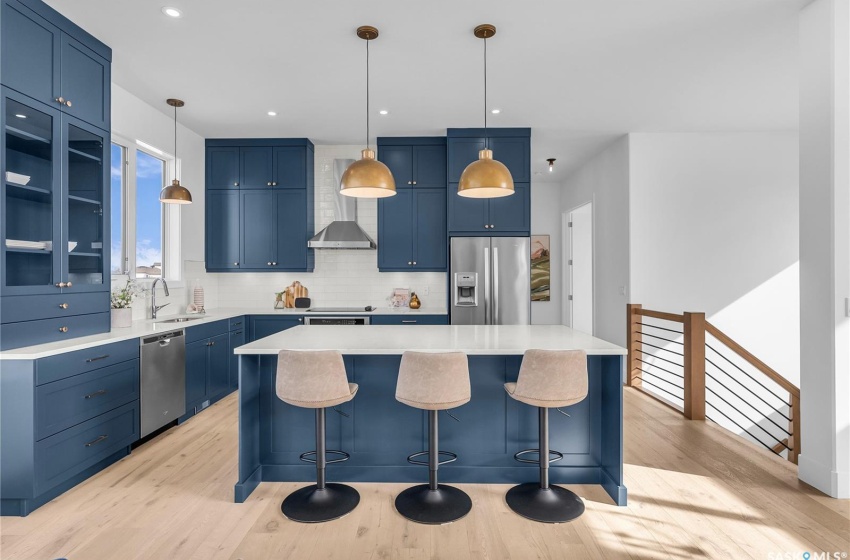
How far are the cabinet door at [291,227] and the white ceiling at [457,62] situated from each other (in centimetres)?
77

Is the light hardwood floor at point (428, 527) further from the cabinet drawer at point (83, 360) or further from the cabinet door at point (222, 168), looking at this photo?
the cabinet door at point (222, 168)

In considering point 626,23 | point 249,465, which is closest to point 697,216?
point 626,23

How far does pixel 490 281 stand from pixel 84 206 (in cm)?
373

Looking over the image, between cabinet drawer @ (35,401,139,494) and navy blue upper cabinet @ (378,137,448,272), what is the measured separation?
3.23 m

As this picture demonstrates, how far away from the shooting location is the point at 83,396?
289cm

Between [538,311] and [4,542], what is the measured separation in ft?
24.1

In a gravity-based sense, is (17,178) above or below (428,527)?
above

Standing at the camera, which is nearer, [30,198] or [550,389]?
[550,389]

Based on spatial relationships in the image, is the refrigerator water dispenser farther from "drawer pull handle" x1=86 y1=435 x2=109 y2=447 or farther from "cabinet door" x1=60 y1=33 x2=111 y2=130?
"cabinet door" x1=60 y1=33 x2=111 y2=130

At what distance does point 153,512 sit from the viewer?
8.38 ft

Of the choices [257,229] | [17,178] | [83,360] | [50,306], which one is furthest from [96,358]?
[257,229]

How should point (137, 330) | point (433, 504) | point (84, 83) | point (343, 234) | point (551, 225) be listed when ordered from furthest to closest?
point (551, 225) < point (343, 234) < point (137, 330) < point (84, 83) < point (433, 504)

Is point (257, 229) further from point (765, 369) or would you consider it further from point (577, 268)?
point (765, 369)

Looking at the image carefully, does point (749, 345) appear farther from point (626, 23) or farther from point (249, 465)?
point (249, 465)
